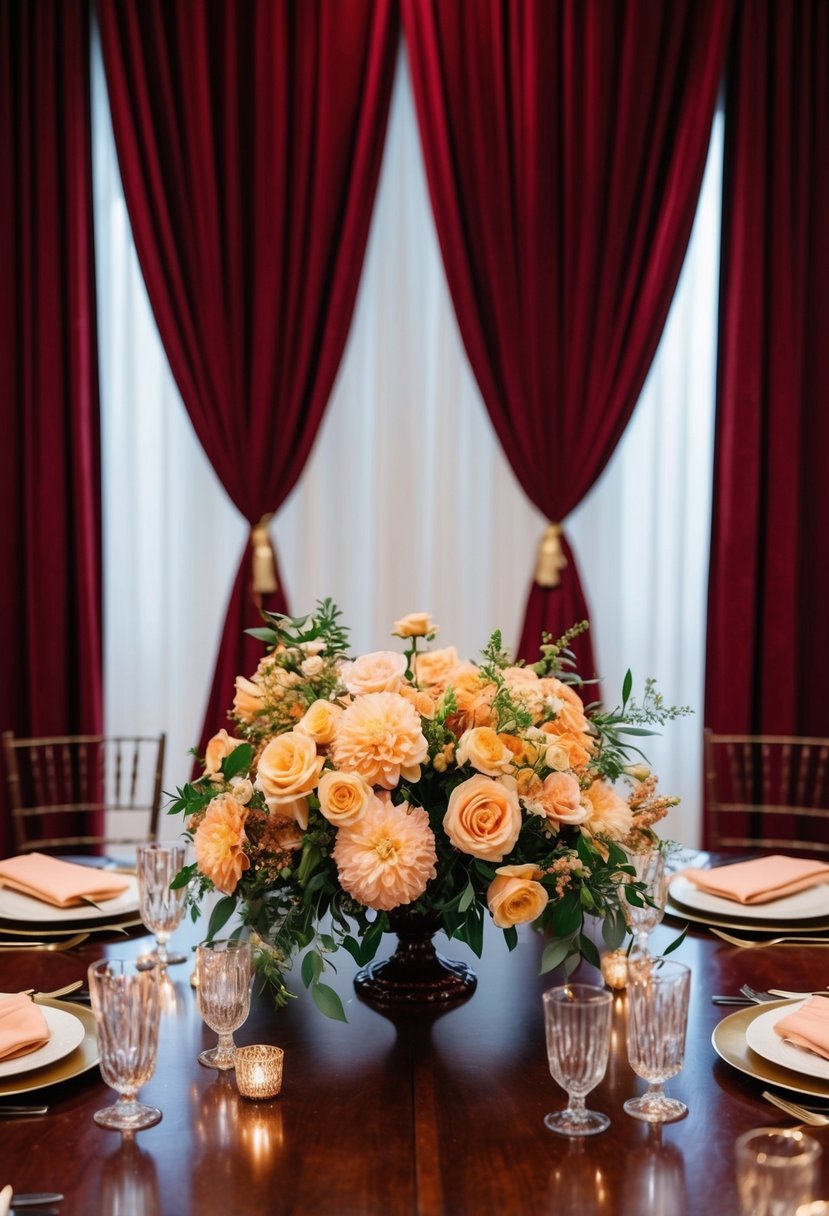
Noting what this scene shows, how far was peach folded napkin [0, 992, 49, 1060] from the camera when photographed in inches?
57.6

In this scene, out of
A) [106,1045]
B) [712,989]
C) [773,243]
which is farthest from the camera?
[773,243]

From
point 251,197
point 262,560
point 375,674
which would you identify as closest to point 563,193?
point 251,197

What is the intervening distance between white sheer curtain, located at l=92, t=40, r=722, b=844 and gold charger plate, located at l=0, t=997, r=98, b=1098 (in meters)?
2.54

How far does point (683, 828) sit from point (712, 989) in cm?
235

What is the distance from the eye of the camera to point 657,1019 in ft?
4.36

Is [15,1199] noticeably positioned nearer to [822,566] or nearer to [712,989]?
[712,989]

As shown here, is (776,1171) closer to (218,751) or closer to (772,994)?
(772,994)

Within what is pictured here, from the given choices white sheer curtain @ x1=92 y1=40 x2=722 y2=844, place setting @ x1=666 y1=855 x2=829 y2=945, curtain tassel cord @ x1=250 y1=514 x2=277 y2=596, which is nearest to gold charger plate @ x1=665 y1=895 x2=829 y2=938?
place setting @ x1=666 y1=855 x2=829 y2=945

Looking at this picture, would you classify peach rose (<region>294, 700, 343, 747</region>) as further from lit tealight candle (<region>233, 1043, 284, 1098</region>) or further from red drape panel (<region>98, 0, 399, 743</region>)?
red drape panel (<region>98, 0, 399, 743</region>)

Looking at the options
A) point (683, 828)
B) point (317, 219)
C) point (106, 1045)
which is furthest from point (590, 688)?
point (106, 1045)

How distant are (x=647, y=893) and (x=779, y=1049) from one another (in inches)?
11.1

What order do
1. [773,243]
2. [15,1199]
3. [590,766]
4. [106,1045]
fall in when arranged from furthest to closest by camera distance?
[773,243]
[590,766]
[106,1045]
[15,1199]

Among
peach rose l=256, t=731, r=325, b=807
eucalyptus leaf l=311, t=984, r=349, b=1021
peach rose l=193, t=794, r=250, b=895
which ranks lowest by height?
eucalyptus leaf l=311, t=984, r=349, b=1021

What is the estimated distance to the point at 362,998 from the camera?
1730 mm
